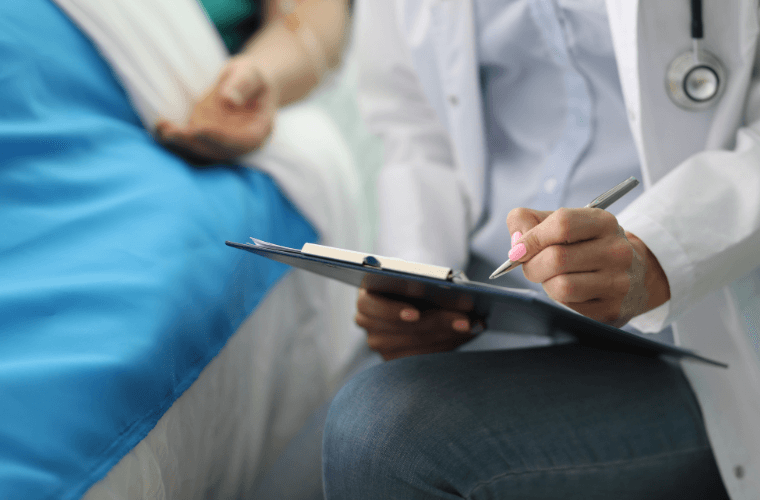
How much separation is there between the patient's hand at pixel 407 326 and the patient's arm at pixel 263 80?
0.92 feet

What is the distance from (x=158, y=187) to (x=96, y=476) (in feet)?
1.00

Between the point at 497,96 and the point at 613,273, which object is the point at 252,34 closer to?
the point at 497,96

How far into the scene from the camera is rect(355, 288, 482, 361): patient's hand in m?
0.53

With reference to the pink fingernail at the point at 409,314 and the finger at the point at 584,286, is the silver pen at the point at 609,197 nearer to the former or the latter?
the finger at the point at 584,286

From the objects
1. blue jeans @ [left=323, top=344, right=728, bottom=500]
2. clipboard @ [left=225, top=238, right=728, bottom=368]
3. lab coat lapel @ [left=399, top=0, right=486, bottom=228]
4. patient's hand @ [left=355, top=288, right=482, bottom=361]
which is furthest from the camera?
lab coat lapel @ [left=399, top=0, right=486, bottom=228]

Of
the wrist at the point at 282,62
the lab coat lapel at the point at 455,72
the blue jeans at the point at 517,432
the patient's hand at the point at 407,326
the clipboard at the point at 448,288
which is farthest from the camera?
the wrist at the point at 282,62

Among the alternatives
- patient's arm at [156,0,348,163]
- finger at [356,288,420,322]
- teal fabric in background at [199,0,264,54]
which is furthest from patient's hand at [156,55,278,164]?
finger at [356,288,420,322]

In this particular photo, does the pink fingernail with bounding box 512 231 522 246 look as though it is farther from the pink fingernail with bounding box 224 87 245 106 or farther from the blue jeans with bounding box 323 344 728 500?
the pink fingernail with bounding box 224 87 245 106

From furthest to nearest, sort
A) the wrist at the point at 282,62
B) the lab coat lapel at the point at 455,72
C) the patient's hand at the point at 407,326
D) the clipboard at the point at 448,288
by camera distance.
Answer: the wrist at the point at 282,62 → the lab coat lapel at the point at 455,72 → the patient's hand at the point at 407,326 → the clipboard at the point at 448,288

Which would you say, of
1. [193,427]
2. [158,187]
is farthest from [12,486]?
[158,187]

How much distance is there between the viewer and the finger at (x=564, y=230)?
327 mm

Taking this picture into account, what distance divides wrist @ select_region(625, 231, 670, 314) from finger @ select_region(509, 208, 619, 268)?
3.4 inches

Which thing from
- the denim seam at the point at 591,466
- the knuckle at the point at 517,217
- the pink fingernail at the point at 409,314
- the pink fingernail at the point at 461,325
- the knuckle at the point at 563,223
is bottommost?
the denim seam at the point at 591,466

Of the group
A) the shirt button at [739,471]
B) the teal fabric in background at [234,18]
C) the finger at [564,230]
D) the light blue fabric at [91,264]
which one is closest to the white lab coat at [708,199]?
the shirt button at [739,471]
